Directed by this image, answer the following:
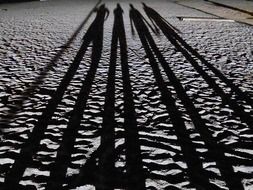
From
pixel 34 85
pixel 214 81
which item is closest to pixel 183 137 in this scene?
pixel 214 81

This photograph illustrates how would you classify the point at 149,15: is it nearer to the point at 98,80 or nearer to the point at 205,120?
the point at 98,80

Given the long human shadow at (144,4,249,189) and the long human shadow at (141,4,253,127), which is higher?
the long human shadow at (141,4,253,127)

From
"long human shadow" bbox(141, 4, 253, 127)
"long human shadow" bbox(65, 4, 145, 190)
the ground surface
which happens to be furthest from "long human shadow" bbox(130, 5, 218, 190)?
"long human shadow" bbox(141, 4, 253, 127)

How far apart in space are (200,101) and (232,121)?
0.30 metres

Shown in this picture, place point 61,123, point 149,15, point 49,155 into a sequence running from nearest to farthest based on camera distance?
Result: point 49,155 < point 61,123 < point 149,15

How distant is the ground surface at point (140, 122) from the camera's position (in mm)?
1188

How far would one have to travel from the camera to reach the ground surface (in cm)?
119

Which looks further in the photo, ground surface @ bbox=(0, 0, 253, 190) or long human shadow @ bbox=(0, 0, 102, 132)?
long human shadow @ bbox=(0, 0, 102, 132)

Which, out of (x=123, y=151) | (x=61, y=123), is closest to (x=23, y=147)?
(x=61, y=123)

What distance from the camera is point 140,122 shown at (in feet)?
5.27

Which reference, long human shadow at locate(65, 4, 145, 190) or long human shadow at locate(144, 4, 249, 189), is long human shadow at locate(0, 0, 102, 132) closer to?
long human shadow at locate(65, 4, 145, 190)

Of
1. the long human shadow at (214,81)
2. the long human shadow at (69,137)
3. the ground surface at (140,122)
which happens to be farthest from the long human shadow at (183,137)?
the long human shadow at (69,137)

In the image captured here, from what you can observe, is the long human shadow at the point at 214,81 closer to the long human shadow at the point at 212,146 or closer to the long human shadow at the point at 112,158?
the long human shadow at the point at 212,146

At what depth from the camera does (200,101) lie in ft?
6.19
